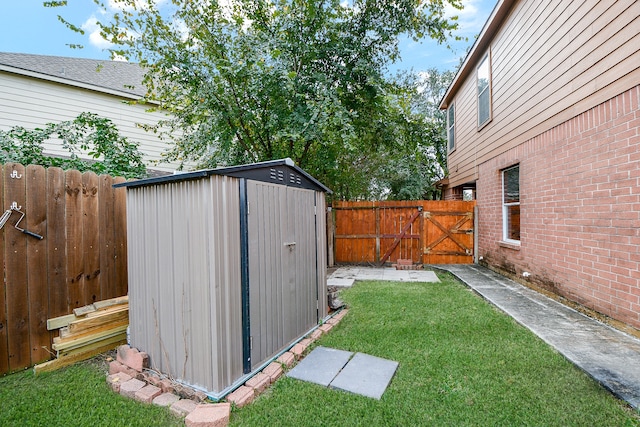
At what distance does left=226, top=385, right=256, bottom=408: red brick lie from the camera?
7.18ft

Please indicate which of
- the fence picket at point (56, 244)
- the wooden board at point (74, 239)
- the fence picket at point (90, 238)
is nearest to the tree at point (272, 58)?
the fence picket at point (90, 238)

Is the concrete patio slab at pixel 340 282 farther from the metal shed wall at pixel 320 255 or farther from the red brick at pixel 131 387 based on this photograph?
the red brick at pixel 131 387

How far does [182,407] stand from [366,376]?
1448 millimetres

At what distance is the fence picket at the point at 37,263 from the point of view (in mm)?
2764

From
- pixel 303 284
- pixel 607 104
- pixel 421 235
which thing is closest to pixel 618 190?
pixel 607 104

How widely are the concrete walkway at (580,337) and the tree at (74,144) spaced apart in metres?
6.33

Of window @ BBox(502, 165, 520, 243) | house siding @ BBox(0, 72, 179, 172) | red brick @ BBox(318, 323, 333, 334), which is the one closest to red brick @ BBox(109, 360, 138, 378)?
red brick @ BBox(318, 323, 333, 334)

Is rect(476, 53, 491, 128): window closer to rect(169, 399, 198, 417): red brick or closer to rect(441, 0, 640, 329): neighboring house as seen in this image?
rect(441, 0, 640, 329): neighboring house

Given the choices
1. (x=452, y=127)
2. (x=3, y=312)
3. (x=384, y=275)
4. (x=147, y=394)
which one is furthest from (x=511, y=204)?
(x=3, y=312)

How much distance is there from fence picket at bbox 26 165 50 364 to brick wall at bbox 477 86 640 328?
5933mm

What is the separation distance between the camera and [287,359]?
9.33 ft

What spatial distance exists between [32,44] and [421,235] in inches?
478

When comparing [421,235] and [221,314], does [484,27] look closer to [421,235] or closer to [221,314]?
[421,235]

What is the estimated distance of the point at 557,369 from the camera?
2562 mm
